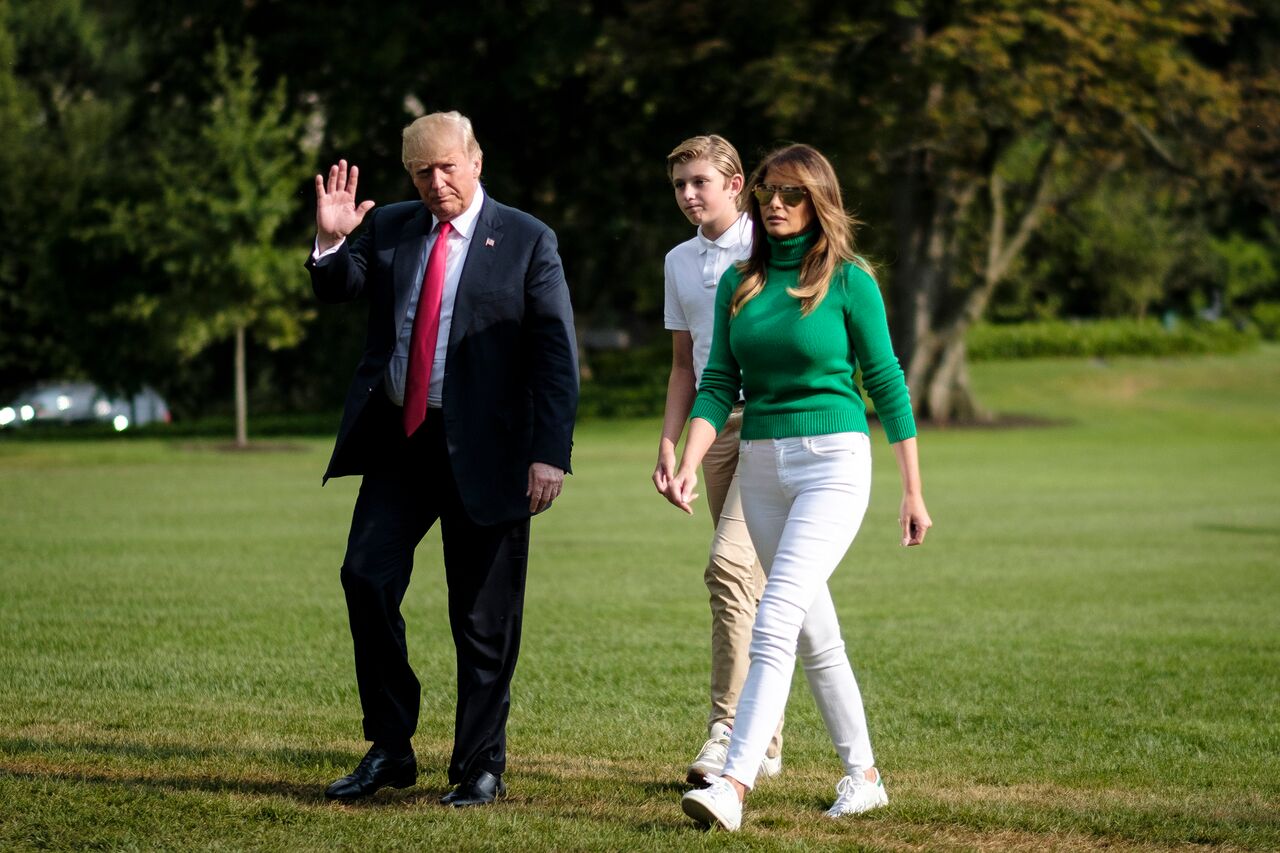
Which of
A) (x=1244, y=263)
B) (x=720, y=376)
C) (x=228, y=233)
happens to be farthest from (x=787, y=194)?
(x=1244, y=263)

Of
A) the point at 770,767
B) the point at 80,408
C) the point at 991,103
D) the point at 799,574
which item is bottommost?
the point at 770,767

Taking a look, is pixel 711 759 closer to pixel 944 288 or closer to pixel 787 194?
pixel 787 194

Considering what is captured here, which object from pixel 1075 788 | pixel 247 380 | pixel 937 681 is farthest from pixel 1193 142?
pixel 1075 788

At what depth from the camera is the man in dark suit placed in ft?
18.7

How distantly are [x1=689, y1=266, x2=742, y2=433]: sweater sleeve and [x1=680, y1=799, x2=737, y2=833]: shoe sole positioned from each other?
1266 mm

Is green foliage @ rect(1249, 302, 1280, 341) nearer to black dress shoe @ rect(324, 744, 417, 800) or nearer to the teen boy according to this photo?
the teen boy

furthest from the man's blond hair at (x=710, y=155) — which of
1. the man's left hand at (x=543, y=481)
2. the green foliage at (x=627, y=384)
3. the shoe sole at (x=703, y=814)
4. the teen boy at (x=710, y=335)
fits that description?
the green foliage at (x=627, y=384)

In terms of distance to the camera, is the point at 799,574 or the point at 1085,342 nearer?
the point at 799,574

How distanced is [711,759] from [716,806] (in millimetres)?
864

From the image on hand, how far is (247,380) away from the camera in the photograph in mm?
46719

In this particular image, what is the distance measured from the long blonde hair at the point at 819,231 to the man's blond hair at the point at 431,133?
0.97 meters

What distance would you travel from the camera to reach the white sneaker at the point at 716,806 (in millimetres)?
5035

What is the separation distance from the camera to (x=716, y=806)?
5.03 m

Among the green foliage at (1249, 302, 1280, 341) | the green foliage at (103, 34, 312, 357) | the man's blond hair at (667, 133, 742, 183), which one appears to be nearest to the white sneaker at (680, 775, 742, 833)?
the man's blond hair at (667, 133, 742, 183)
